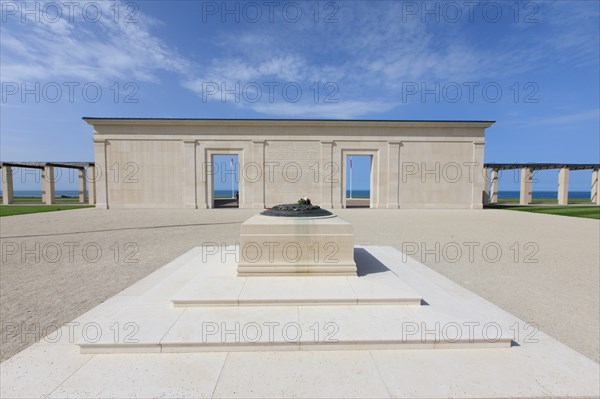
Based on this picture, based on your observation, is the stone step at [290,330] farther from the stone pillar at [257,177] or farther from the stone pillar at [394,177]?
the stone pillar at [394,177]

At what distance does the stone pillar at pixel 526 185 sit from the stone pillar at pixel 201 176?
43223 millimetres

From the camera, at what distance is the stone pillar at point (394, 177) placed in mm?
26828

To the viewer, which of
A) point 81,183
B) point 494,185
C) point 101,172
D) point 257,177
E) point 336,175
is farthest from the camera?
point 81,183

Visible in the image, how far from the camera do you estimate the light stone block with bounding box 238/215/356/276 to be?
5375 mm

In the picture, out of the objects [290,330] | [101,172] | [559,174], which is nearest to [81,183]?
[101,172]

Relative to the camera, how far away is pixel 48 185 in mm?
34531

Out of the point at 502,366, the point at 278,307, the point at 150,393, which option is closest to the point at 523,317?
the point at 502,366

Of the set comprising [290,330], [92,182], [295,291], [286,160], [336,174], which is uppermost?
[286,160]

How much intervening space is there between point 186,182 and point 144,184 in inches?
173

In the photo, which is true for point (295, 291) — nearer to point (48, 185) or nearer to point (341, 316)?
point (341, 316)

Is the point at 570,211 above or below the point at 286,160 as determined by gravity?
below

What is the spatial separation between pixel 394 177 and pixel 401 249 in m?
19.5

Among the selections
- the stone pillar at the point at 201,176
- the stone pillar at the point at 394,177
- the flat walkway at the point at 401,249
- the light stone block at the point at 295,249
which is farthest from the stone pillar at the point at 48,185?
the stone pillar at the point at 394,177

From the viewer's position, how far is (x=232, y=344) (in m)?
3.35
